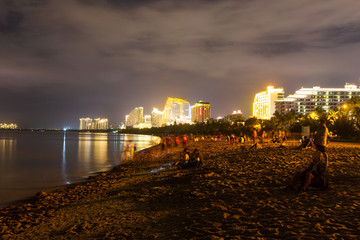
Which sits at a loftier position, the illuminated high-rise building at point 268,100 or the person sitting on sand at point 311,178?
the illuminated high-rise building at point 268,100

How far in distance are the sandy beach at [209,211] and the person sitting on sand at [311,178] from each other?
226 millimetres

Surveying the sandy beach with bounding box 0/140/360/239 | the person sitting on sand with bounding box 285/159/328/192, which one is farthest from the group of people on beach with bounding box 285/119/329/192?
the sandy beach with bounding box 0/140/360/239

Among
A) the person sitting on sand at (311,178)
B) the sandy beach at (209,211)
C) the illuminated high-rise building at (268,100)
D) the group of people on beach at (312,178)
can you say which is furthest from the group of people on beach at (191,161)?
the illuminated high-rise building at (268,100)

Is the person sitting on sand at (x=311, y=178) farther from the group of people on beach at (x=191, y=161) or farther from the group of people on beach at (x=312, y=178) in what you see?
the group of people on beach at (x=191, y=161)

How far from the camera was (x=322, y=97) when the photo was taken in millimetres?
133250

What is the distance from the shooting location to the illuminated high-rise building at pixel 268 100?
162 metres

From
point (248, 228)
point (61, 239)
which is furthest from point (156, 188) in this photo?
point (248, 228)

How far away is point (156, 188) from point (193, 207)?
9.68 feet

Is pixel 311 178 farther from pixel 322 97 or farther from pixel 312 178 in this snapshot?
pixel 322 97

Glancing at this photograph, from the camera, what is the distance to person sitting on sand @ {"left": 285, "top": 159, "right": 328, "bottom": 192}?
6.82 m

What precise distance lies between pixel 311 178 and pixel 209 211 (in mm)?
2958

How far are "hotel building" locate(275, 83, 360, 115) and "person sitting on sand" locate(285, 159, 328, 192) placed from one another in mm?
137522

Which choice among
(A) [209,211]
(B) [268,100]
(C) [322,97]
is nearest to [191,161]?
A: (A) [209,211]

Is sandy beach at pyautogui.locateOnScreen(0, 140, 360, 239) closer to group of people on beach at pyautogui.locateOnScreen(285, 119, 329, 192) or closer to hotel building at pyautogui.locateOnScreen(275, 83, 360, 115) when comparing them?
group of people on beach at pyautogui.locateOnScreen(285, 119, 329, 192)
